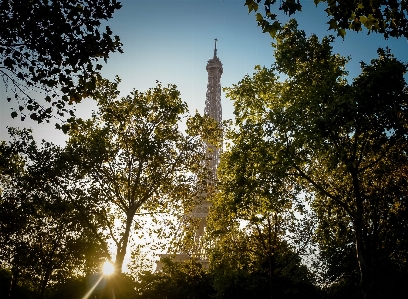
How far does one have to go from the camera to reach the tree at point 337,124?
1391 centimetres

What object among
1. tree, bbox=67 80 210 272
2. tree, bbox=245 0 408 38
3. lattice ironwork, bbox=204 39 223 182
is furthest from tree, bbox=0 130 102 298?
lattice ironwork, bbox=204 39 223 182

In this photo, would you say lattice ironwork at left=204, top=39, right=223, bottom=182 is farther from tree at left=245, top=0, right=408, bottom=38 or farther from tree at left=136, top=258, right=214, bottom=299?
tree at left=245, top=0, right=408, bottom=38

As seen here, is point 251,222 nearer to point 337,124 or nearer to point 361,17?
point 337,124

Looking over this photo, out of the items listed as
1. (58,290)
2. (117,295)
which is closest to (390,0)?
(117,295)

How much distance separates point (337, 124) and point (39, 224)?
2734cm

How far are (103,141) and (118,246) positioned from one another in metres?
6.69

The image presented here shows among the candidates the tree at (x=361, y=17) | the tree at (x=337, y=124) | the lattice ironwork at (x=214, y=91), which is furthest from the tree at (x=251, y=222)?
the lattice ironwork at (x=214, y=91)

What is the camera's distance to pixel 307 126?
46.4 ft

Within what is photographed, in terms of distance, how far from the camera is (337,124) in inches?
537

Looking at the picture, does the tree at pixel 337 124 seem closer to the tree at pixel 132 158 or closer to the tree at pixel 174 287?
the tree at pixel 132 158

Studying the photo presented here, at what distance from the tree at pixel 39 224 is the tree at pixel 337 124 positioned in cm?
1245

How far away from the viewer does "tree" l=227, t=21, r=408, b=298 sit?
13906 mm

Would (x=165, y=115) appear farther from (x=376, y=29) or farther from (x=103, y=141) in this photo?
(x=376, y=29)

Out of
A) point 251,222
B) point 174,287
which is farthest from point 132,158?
point 174,287
